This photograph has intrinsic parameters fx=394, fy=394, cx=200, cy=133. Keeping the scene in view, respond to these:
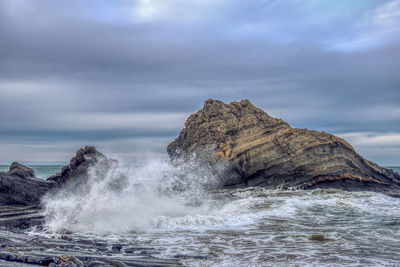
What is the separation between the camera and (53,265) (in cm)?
619

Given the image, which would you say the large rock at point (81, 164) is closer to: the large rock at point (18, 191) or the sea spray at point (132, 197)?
the sea spray at point (132, 197)

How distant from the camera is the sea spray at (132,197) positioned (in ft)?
40.4

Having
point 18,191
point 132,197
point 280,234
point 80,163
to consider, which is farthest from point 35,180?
point 280,234

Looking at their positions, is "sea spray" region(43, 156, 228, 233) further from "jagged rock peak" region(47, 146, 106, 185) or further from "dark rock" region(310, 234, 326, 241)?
"dark rock" region(310, 234, 326, 241)

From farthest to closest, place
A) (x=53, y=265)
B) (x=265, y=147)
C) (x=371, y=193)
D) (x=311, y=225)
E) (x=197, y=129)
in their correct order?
(x=197, y=129)
(x=265, y=147)
(x=371, y=193)
(x=311, y=225)
(x=53, y=265)

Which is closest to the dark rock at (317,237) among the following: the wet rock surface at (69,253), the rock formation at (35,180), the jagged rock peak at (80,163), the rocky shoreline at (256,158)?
the wet rock surface at (69,253)

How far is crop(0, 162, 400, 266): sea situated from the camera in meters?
8.47

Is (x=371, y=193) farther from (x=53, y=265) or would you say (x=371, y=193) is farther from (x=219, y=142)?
(x=53, y=265)

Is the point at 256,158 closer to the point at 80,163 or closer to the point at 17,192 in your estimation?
the point at 80,163

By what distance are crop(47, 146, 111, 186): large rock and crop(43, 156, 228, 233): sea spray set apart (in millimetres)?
559

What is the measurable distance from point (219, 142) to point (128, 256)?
55.0 ft

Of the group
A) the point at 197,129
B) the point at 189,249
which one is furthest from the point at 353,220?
the point at 197,129

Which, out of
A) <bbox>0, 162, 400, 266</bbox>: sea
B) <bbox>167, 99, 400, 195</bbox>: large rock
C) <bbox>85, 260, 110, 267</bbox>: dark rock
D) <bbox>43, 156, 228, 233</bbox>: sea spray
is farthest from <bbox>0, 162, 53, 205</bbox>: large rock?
<bbox>167, 99, 400, 195</bbox>: large rock

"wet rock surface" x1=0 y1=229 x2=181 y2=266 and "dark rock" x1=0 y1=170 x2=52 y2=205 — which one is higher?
"dark rock" x1=0 y1=170 x2=52 y2=205
